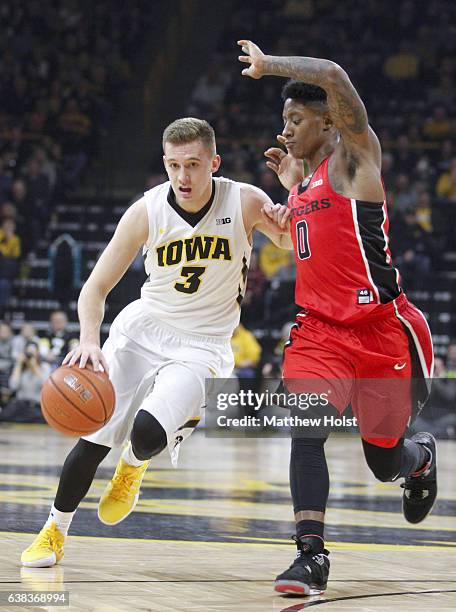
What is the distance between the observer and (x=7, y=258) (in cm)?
1797

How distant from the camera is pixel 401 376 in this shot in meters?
5.34

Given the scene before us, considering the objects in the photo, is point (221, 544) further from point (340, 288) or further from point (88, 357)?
point (340, 288)

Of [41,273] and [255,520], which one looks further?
[41,273]

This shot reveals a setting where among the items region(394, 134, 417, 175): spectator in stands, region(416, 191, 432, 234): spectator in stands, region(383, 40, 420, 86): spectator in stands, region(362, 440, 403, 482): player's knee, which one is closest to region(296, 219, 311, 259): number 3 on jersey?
region(362, 440, 403, 482): player's knee

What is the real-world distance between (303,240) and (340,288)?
0.90 ft

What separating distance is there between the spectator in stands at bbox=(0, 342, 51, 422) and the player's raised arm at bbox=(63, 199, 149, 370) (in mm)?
9878

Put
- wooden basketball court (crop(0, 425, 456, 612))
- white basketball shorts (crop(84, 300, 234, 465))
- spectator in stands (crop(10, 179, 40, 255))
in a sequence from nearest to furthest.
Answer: wooden basketball court (crop(0, 425, 456, 612))
white basketball shorts (crop(84, 300, 234, 465))
spectator in stands (crop(10, 179, 40, 255))

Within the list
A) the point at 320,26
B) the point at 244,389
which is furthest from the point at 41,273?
the point at 320,26

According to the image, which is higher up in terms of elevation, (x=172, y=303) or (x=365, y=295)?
(x=172, y=303)

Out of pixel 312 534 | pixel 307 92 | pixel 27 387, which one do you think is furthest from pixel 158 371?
pixel 27 387

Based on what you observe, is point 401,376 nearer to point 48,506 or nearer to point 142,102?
point 48,506

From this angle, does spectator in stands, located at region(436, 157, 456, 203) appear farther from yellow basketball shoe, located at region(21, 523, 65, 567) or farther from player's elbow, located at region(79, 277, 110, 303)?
yellow basketball shoe, located at region(21, 523, 65, 567)

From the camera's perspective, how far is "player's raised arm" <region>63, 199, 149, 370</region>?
5.18 meters

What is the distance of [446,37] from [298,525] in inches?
737
